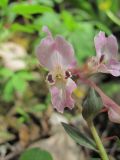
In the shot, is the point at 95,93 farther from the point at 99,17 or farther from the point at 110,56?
the point at 99,17

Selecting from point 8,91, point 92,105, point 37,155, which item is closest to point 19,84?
point 8,91

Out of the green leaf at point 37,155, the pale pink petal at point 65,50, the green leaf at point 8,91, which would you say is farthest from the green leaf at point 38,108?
the pale pink petal at point 65,50

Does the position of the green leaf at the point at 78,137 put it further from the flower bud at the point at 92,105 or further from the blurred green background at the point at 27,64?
the blurred green background at the point at 27,64

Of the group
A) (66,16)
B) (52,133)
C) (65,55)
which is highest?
(65,55)

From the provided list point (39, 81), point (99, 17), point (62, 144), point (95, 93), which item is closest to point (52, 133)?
point (62, 144)

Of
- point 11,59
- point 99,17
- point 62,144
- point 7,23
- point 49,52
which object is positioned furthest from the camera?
point 99,17

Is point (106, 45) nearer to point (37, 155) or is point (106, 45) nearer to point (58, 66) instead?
point (58, 66)

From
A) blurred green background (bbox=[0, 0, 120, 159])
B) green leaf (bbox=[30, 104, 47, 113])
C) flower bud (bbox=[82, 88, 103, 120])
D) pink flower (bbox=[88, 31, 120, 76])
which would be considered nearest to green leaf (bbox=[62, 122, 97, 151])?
flower bud (bbox=[82, 88, 103, 120])
